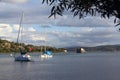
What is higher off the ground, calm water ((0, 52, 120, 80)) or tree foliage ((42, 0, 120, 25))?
tree foliage ((42, 0, 120, 25))

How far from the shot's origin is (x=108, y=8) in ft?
20.8

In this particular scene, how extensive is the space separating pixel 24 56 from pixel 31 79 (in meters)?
51.4

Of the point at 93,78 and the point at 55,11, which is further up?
the point at 55,11

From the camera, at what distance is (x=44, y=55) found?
13975 centimetres

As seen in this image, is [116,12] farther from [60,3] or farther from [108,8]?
[60,3]

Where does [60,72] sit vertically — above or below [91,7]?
below

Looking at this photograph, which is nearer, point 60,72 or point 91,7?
point 91,7

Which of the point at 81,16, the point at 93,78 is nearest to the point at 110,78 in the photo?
the point at 93,78

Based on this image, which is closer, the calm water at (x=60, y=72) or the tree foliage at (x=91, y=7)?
the tree foliage at (x=91, y=7)

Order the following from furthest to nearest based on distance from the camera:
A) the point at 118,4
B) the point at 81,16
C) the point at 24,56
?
1. the point at 24,56
2. the point at 81,16
3. the point at 118,4

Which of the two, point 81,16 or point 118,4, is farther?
point 81,16

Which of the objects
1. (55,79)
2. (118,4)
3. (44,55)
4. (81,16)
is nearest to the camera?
(118,4)

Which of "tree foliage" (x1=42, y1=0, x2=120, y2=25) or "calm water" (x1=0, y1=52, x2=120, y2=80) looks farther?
"calm water" (x1=0, y1=52, x2=120, y2=80)

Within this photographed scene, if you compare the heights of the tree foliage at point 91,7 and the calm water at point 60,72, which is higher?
the tree foliage at point 91,7
